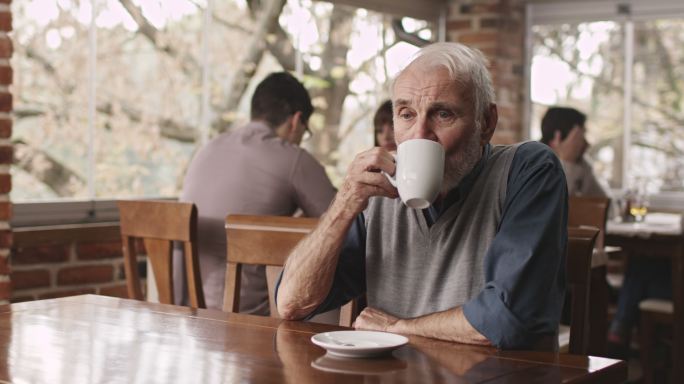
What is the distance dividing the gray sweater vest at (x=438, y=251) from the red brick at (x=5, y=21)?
1.56 metres

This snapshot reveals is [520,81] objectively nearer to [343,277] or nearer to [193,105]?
[193,105]

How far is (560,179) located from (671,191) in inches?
148

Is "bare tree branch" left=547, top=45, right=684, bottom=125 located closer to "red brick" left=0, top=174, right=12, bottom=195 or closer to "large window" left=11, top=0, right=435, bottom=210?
"large window" left=11, top=0, right=435, bottom=210

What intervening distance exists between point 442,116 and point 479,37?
379 cm

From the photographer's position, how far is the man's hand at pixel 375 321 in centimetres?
165

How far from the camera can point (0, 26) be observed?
2.82m

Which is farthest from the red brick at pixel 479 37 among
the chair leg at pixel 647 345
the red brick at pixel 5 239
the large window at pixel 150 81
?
the red brick at pixel 5 239

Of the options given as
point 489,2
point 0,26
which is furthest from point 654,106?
point 0,26

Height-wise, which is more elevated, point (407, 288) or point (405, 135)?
point (405, 135)

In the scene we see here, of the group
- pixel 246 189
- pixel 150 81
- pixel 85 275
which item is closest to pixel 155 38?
pixel 150 81

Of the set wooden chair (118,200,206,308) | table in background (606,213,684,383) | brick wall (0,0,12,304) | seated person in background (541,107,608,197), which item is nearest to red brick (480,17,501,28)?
seated person in background (541,107,608,197)

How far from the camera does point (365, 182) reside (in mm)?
1647

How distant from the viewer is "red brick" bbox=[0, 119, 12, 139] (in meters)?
2.90

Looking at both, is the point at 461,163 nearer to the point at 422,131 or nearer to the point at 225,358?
the point at 422,131
